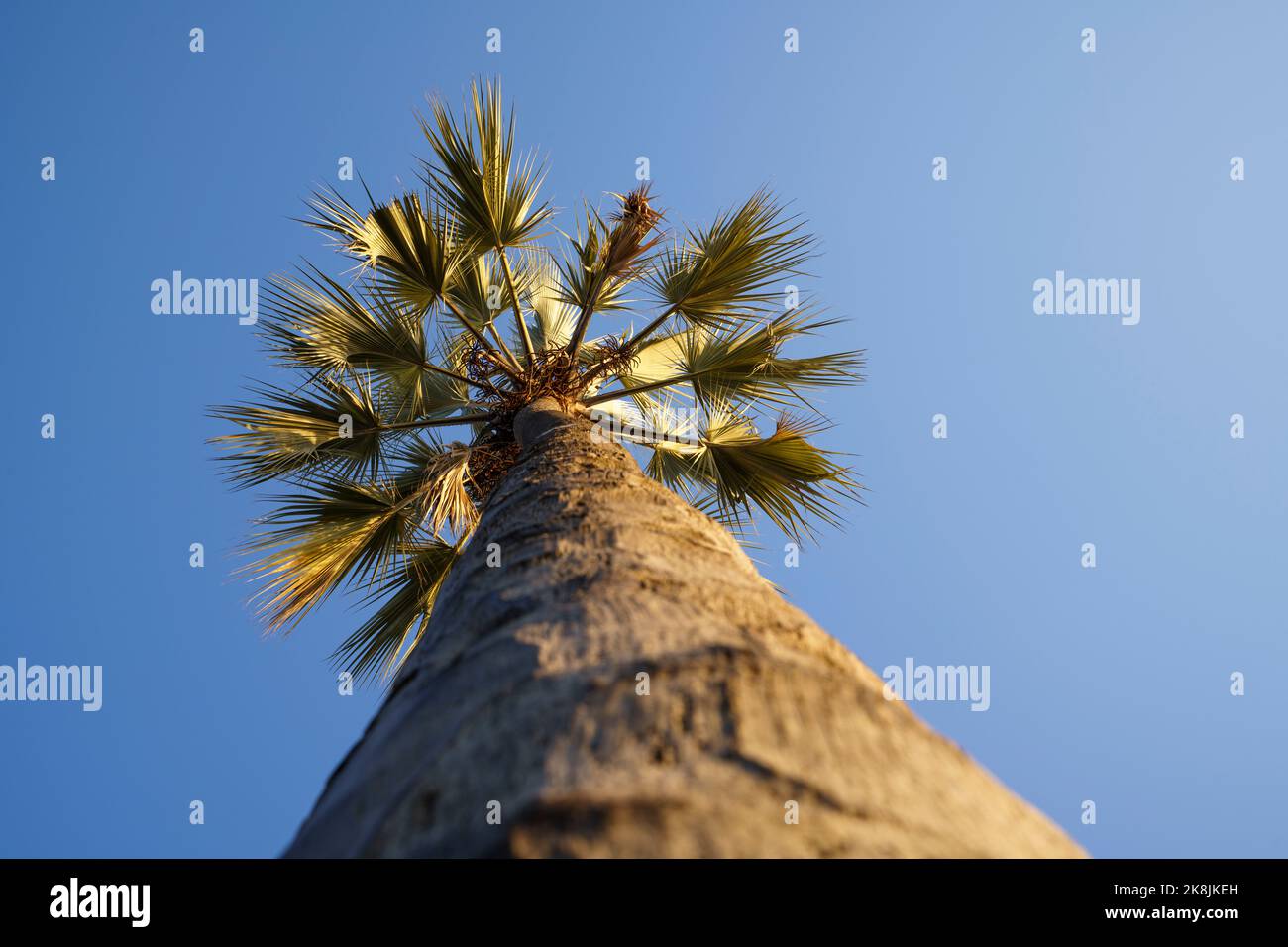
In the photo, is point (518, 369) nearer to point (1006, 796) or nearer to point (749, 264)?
point (749, 264)

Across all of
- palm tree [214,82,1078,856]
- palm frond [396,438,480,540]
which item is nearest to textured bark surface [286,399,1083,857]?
palm tree [214,82,1078,856]

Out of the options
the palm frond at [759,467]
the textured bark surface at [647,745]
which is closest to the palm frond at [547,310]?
the palm frond at [759,467]

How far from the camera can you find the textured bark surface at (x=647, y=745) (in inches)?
50.9

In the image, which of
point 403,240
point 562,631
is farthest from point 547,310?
point 562,631

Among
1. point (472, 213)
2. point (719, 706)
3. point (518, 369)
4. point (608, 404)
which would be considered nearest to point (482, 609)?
point (719, 706)

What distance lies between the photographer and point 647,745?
1.43 metres

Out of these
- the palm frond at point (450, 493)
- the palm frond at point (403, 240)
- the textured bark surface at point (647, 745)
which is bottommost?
the textured bark surface at point (647, 745)

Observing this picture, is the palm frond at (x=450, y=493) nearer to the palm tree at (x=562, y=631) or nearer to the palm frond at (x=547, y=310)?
the palm tree at (x=562, y=631)

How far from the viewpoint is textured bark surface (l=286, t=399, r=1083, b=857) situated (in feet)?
4.24
